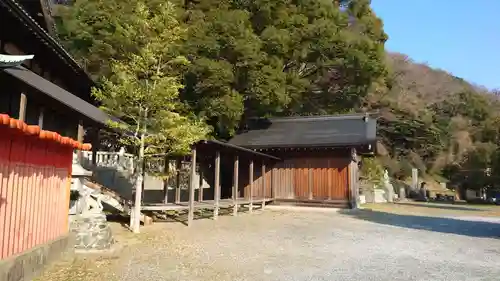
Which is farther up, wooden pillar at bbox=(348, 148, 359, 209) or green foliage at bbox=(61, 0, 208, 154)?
green foliage at bbox=(61, 0, 208, 154)

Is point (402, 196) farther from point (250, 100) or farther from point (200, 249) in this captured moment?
point (200, 249)

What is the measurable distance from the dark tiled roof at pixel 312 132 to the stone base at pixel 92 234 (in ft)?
42.3

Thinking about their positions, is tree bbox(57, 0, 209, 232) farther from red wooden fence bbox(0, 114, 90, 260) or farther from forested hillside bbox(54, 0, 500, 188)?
red wooden fence bbox(0, 114, 90, 260)

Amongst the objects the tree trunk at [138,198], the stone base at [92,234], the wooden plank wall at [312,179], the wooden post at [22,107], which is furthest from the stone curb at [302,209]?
the wooden post at [22,107]

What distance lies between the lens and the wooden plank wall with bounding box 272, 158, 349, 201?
1945 cm

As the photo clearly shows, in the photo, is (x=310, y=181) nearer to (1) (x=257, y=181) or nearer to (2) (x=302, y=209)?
(2) (x=302, y=209)

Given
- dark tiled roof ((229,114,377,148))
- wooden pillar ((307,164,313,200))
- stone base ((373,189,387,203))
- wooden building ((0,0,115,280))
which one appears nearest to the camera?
wooden building ((0,0,115,280))

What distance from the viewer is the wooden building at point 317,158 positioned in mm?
19172

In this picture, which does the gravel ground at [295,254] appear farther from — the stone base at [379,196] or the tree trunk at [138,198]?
the stone base at [379,196]

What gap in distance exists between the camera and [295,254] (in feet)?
26.5

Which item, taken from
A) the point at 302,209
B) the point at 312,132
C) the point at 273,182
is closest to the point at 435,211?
the point at 302,209

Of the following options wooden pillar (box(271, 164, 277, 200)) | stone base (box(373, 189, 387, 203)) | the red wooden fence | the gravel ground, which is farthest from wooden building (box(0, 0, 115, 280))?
stone base (box(373, 189, 387, 203))

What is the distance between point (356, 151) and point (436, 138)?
21470 mm

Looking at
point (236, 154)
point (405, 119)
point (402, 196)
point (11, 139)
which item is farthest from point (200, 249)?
point (405, 119)
